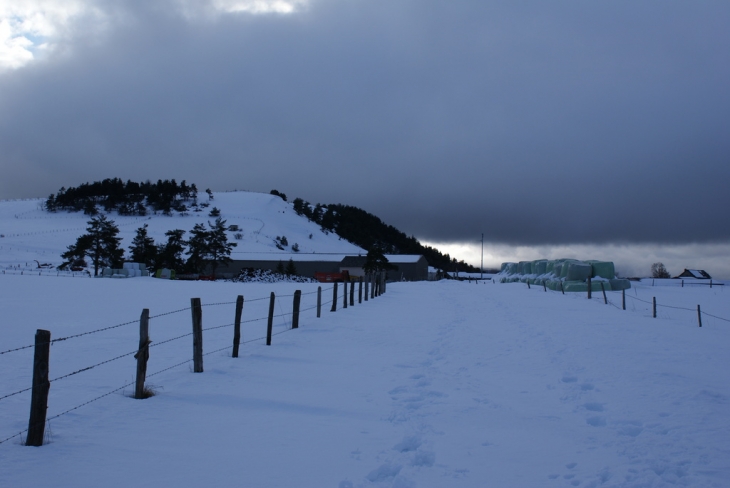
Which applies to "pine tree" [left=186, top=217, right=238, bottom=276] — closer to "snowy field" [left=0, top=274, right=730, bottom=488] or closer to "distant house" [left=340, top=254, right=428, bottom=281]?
"distant house" [left=340, top=254, right=428, bottom=281]

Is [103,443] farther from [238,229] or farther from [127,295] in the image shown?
[238,229]

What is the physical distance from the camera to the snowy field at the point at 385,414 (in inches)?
198

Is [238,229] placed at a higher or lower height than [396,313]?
higher

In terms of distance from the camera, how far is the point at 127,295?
90.7 feet

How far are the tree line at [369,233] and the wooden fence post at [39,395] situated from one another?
14851 centimetres

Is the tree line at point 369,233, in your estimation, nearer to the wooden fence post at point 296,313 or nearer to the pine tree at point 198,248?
the pine tree at point 198,248

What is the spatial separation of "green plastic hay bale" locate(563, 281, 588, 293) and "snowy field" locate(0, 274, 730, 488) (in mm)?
22959

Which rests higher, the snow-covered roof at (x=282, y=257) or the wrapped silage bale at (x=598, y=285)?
the snow-covered roof at (x=282, y=257)

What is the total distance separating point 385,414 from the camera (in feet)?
22.6

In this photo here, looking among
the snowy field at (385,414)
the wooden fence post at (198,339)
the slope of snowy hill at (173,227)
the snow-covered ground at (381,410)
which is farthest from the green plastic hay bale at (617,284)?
the slope of snowy hill at (173,227)

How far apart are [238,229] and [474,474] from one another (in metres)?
123

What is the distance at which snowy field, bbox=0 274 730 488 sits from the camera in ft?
16.5

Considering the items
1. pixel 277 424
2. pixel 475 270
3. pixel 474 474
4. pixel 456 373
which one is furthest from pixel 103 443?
pixel 475 270

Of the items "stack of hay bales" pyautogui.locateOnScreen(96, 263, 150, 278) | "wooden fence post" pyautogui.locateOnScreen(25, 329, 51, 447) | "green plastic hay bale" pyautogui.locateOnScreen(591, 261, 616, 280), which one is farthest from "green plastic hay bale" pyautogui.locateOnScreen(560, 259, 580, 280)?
"stack of hay bales" pyautogui.locateOnScreen(96, 263, 150, 278)
